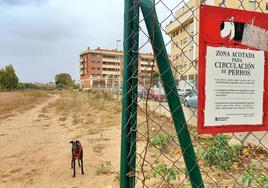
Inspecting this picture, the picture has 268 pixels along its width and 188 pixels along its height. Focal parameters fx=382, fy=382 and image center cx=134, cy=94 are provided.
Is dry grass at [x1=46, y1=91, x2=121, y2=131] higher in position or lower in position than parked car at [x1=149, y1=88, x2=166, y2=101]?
lower

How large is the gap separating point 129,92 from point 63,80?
122 m

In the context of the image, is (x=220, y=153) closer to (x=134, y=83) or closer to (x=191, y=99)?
(x=191, y=99)

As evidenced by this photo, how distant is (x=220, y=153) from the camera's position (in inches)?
228

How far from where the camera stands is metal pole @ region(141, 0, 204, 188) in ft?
5.85

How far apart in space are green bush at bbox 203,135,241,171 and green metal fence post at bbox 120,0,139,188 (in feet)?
12.9

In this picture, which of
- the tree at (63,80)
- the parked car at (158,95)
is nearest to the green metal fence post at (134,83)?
the parked car at (158,95)

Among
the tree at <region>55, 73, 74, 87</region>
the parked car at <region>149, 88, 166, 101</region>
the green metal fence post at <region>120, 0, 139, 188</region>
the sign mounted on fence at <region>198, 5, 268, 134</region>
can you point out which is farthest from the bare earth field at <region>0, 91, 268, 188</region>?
the tree at <region>55, 73, 74, 87</region>

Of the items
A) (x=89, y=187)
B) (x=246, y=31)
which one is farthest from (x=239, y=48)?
(x=89, y=187)

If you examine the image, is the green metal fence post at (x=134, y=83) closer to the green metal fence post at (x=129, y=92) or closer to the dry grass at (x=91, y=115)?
the green metal fence post at (x=129, y=92)

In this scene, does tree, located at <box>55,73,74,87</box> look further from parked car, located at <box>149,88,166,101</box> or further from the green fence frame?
the green fence frame

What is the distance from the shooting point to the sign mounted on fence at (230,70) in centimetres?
181

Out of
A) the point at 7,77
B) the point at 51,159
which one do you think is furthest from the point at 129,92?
the point at 7,77

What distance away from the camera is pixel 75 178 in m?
6.00

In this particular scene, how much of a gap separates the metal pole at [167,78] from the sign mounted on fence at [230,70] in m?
0.10
